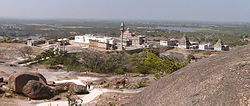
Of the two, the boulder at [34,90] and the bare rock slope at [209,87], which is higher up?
the bare rock slope at [209,87]

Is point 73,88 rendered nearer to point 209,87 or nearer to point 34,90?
point 34,90

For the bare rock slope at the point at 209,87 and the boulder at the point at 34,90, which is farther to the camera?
the boulder at the point at 34,90

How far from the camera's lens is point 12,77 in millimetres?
13164

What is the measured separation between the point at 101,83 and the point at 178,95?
14522mm

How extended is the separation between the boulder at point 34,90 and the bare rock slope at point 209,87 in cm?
1037

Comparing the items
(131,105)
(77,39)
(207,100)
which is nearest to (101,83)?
(131,105)

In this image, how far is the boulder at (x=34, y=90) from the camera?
501 inches

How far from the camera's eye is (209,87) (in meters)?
2.94

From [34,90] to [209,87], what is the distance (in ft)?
38.2

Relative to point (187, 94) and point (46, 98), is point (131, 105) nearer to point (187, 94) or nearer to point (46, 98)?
point (187, 94)

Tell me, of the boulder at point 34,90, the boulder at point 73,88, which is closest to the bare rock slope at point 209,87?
the boulder at point 34,90

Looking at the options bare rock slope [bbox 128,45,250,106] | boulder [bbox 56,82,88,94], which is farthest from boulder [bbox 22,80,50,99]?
bare rock slope [bbox 128,45,250,106]

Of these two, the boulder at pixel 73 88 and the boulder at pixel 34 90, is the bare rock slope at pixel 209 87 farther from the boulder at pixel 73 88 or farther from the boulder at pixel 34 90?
the boulder at pixel 73 88

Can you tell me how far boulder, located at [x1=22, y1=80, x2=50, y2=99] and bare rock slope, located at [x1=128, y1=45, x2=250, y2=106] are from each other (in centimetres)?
1037
